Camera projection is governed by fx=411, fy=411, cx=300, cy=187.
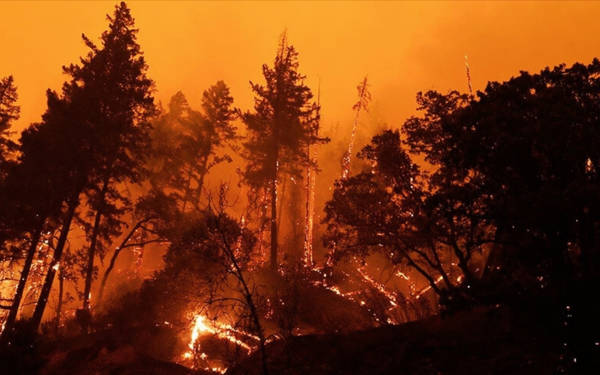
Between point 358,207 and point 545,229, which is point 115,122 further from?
Result: point 545,229

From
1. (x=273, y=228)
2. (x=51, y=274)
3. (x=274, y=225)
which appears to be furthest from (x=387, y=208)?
(x=51, y=274)

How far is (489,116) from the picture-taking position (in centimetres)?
841

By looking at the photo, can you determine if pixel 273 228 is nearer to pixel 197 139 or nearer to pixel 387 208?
pixel 197 139

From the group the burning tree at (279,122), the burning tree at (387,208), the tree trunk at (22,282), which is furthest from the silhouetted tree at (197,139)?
the burning tree at (387,208)

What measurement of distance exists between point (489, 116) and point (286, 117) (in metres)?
21.3

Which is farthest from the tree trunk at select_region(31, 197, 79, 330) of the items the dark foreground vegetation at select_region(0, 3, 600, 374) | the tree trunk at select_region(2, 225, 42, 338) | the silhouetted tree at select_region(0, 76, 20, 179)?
the silhouetted tree at select_region(0, 76, 20, 179)

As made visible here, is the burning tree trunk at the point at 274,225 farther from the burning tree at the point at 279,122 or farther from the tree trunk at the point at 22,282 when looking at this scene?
the tree trunk at the point at 22,282

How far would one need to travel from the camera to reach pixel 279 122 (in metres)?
28.6

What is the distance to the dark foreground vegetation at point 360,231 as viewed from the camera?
25.3ft

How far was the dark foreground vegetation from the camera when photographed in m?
7.72

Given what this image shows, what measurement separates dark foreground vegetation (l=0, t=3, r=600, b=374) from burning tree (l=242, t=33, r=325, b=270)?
14 cm

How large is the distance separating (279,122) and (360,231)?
15.2 metres

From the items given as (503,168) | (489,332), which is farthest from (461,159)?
(489,332)

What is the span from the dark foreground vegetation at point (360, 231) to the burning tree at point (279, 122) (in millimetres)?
142
